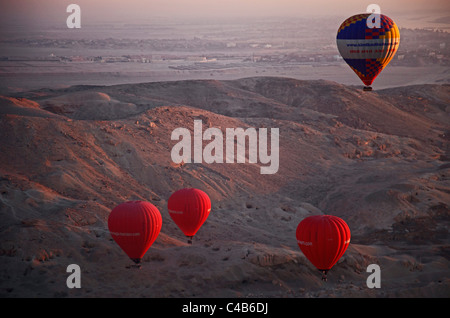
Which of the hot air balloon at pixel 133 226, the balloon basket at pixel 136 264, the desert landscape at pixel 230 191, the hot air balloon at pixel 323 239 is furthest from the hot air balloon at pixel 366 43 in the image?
the balloon basket at pixel 136 264

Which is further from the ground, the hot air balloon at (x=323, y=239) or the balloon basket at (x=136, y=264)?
the hot air balloon at (x=323, y=239)

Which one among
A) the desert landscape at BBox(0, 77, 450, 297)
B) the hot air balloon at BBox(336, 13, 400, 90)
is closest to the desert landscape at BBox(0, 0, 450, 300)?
the desert landscape at BBox(0, 77, 450, 297)

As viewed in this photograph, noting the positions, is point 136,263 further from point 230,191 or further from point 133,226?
point 230,191

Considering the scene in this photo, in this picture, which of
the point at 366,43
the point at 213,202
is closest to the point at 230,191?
the point at 213,202

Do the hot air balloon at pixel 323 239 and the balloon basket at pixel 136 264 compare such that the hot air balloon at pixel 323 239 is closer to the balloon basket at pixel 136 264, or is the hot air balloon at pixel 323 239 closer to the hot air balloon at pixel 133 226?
the hot air balloon at pixel 133 226

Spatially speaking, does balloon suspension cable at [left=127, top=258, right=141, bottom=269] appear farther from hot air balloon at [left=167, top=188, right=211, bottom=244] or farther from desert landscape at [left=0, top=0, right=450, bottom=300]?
hot air balloon at [left=167, top=188, right=211, bottom=244]
